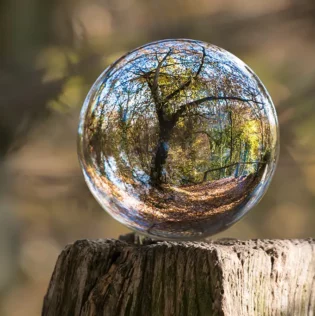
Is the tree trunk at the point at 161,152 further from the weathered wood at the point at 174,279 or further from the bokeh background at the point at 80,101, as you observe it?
the bokeh background at the point at 80,101

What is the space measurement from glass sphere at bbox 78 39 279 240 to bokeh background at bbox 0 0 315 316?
1.73 meters

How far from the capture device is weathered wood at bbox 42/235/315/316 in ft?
3.66

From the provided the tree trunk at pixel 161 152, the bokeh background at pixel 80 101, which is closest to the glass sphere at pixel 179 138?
the tree trunk at pixel 161 152

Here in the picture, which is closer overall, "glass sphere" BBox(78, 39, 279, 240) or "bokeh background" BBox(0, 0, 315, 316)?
"glass sphere" BBox(78, 39, 279, 240)

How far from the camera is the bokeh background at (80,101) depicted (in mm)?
2926

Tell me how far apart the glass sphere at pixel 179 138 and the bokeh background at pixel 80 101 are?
1.73m

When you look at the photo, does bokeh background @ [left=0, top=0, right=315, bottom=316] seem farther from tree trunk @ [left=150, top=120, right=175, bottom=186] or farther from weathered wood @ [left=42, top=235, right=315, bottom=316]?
tree trunk @ [left=150, top=120, right=175, bottom=186]

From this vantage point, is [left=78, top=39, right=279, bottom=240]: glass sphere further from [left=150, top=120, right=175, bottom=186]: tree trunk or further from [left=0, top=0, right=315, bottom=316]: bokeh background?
[left=0, top=0, right=315, bottom=316]: bokeh background

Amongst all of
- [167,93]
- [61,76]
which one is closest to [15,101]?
[61,76]

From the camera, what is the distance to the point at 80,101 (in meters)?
2.92

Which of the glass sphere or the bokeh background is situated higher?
the bokeh background

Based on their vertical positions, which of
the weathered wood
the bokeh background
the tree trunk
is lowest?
the weathered wood

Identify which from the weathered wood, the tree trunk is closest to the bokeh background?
the weathered wood

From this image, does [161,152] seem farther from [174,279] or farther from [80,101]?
[80,101]
